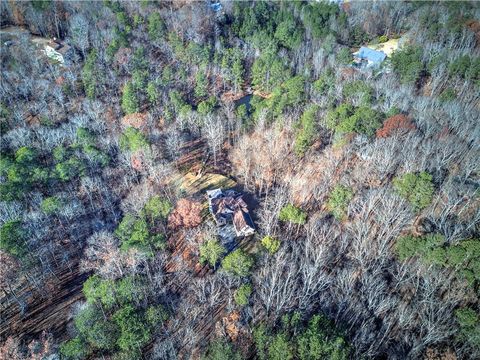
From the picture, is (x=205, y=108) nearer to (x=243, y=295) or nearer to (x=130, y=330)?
(x=243, y=295)

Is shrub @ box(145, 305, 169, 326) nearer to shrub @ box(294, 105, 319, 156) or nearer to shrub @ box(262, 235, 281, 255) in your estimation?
shrub @ box(262, 235, 281, 255)

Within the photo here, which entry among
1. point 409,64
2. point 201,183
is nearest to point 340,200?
point 201,183

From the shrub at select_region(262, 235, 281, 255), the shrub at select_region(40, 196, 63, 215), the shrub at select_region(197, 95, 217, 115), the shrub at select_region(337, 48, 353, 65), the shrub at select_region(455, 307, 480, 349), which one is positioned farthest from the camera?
the shrub at select_region(337, 48, 353, 65)

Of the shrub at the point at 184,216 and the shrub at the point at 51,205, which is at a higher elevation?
the shrub at the point at 51,205

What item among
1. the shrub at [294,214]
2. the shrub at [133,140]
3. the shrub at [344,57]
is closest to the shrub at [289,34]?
the shrub at [344,57]

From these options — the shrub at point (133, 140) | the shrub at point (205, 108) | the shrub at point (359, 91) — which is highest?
the shrub at point (359, 91)

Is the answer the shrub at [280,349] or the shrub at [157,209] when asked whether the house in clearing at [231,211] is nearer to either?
the shrub at [157,209]

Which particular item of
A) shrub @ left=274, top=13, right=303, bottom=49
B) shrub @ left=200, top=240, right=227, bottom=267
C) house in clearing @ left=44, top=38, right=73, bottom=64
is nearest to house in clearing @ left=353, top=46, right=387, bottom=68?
shrub @ left=274, top=13, right=303, bottom=49
